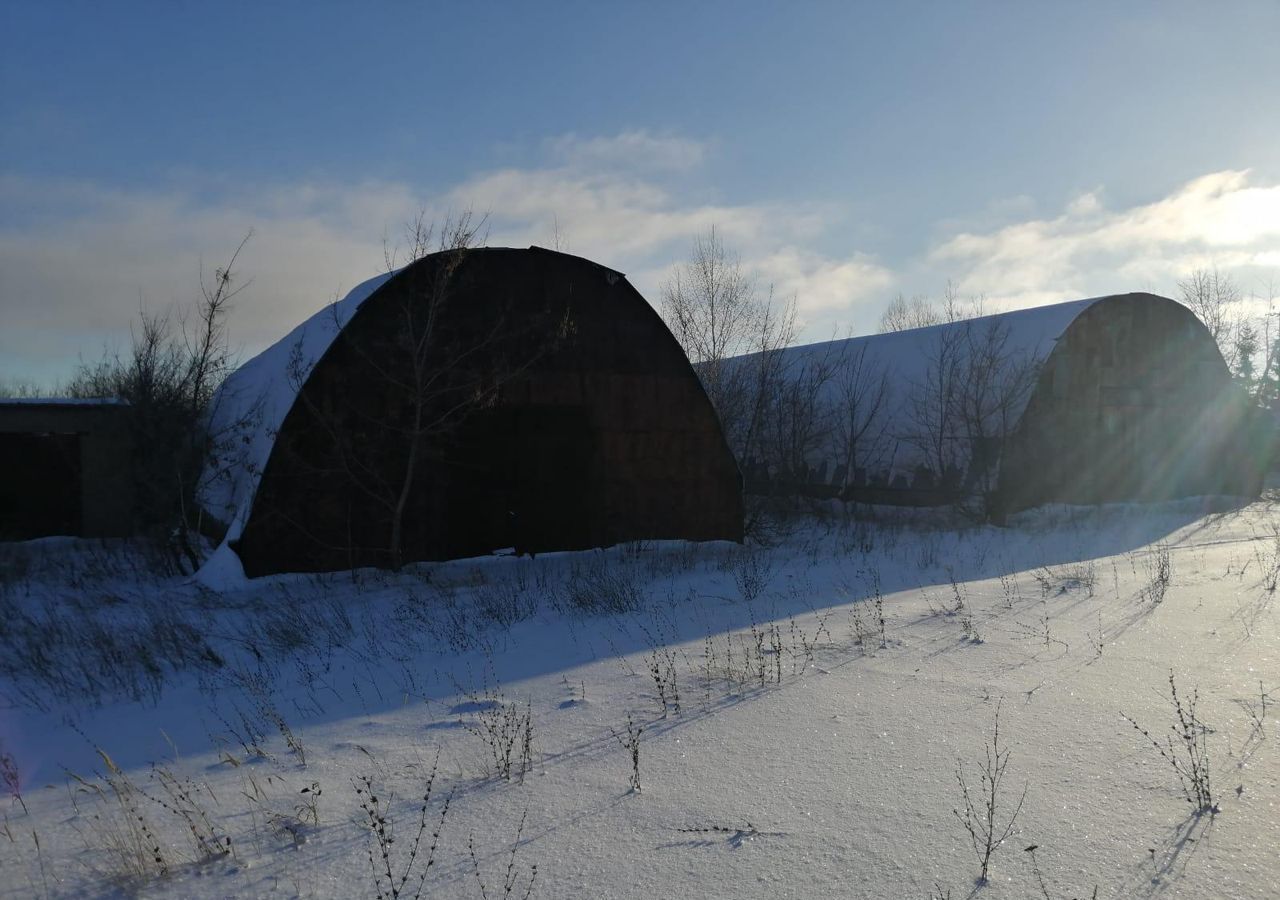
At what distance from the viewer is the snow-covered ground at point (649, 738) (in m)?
3.54

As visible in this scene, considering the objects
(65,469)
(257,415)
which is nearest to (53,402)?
(65,469)

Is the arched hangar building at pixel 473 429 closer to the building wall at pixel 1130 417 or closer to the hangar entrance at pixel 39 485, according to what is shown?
the hangar entrance at pixel 39 485

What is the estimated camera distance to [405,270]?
12.5 meters

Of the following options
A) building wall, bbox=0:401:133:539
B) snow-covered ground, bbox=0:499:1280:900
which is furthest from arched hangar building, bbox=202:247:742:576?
building wall, bbox=0:401:133:539

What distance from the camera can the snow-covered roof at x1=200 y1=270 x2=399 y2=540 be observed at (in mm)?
12109

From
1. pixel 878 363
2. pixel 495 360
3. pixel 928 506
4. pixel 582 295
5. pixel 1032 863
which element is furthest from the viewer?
pixel 878 363

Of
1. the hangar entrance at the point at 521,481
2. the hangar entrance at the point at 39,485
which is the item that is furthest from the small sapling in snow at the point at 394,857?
the hangar entrance at the point at 39,485

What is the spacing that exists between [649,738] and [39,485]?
16792mm

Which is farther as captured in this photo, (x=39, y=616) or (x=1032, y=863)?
(x=39, y=616)

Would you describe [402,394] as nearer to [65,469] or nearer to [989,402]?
[65,469]

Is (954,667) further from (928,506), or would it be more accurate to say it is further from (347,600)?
Answer: (928,506)

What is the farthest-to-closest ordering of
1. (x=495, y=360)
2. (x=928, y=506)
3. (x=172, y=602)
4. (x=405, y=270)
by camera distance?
1. (x=928, y=506)
2. (x=495, y=360)
3. (x=405, y=270)
4. (x=172, y=602)

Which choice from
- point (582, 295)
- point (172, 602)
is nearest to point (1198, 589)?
point (582, 295)

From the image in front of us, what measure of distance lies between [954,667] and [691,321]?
53.9ft
